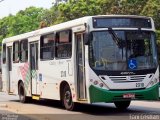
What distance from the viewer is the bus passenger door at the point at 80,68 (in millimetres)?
16156

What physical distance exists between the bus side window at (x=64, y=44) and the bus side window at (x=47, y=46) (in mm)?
497

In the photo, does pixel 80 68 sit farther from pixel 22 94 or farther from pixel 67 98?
pixel 22 94

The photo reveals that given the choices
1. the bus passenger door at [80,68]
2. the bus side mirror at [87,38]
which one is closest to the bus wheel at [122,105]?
the bus passenger door at [80,68]

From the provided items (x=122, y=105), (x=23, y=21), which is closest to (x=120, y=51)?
(x=122, y=105)

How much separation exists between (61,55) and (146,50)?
3377mm

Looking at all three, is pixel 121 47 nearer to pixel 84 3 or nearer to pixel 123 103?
pixel 123 103

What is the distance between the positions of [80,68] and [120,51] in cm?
157

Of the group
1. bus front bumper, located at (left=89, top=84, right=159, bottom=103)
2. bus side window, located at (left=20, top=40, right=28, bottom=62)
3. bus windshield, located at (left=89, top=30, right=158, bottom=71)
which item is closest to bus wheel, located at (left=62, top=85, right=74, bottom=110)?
bus front bumper, located at (left=89, top=84, right=159, bottom=103)

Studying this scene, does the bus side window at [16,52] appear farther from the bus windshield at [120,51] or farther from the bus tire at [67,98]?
the bus windshield at [120,51]

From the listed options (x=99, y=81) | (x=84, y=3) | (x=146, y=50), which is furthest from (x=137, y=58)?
(x=84, y=3)

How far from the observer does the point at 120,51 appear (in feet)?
51.7

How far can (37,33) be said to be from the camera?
2080 cm

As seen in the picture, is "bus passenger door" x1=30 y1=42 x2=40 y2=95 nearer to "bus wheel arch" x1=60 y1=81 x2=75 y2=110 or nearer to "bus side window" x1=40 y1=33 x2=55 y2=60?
"bus side window" x1=40 y1=33 x2=55 y2=60

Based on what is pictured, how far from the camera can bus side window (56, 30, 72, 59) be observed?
680 inches
